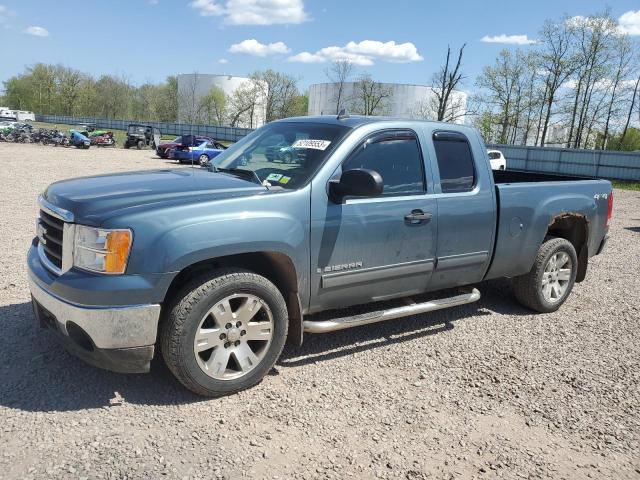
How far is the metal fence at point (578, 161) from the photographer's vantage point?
28203mm

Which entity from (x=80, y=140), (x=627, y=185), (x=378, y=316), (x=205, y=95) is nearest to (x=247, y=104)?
(x=205, y=95)

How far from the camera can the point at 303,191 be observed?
359 centimetres

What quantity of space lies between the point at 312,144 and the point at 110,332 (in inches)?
78.6

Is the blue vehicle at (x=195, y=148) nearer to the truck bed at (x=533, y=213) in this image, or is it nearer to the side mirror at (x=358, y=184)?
the truck bed at (x=533, y=213)

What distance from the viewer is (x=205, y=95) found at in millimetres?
98688

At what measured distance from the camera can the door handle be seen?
13.4 feet

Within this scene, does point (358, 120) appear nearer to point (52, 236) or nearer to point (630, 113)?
point (52, 236)

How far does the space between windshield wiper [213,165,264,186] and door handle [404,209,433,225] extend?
118 cm

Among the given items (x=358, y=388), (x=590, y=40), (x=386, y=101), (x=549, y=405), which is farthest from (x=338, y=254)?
(x=386, y=101)

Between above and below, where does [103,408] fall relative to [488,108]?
below

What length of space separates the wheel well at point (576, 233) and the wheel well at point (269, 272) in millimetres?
3327

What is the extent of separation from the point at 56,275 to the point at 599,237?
5.42 metres

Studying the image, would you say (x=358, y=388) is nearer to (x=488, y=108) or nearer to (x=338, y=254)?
(x=338, y=254)

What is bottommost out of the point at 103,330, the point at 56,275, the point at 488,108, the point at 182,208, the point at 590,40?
the point at 103,330
